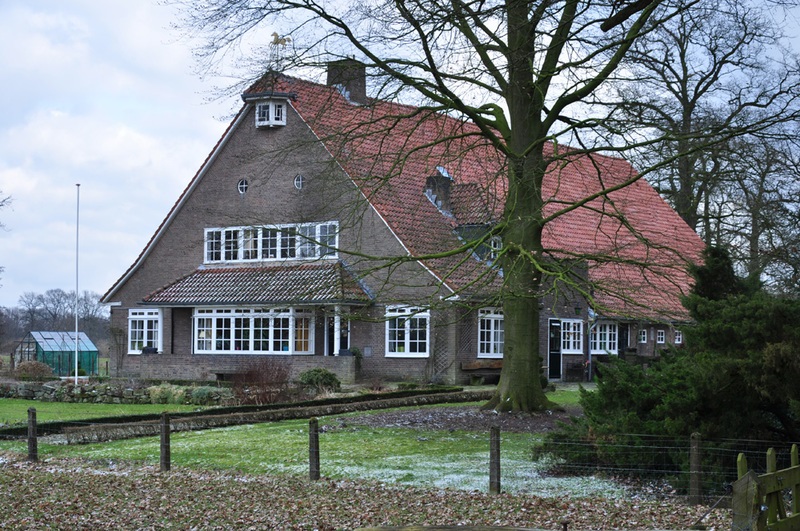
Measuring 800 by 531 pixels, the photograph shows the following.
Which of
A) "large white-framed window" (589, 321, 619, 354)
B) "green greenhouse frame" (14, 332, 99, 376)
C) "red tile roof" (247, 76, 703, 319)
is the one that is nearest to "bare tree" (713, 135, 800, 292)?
"red tile roof" (247, 76, 703, 319)

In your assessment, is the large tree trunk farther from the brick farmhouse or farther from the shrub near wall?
the shrub near wall

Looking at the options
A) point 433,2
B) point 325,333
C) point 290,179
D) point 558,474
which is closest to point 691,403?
point 558,474

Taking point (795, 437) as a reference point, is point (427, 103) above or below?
above

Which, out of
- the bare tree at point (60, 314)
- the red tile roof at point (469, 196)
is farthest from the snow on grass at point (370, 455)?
the bare tree at point (60, 314)

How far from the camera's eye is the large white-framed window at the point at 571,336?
37.5 m

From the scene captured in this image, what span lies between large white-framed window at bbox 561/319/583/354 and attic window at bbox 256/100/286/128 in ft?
43.1

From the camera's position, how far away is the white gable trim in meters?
39.7

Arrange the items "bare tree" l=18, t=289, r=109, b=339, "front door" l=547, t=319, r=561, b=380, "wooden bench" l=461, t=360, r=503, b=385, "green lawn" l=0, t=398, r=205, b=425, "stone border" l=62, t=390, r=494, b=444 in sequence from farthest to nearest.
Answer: "bare tree" l=18, t=289, r=109, b=339 → "front door" l=547, t=319, r=561, b=380 → "wooden bench" l=461, t=360, r=503, b=385 → "green lawn" l=0, t=398, r=205, b=425 → "stone border" l=62, t=390, r=494, b=444

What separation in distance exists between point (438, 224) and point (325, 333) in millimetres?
6918

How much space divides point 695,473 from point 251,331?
87.9ft

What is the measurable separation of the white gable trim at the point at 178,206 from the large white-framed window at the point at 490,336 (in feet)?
41.0

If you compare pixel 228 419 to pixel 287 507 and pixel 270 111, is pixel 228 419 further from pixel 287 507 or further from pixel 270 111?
pixel 270 111

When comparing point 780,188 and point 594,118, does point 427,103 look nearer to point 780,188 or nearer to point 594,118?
point 594,118

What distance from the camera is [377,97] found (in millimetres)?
20562
